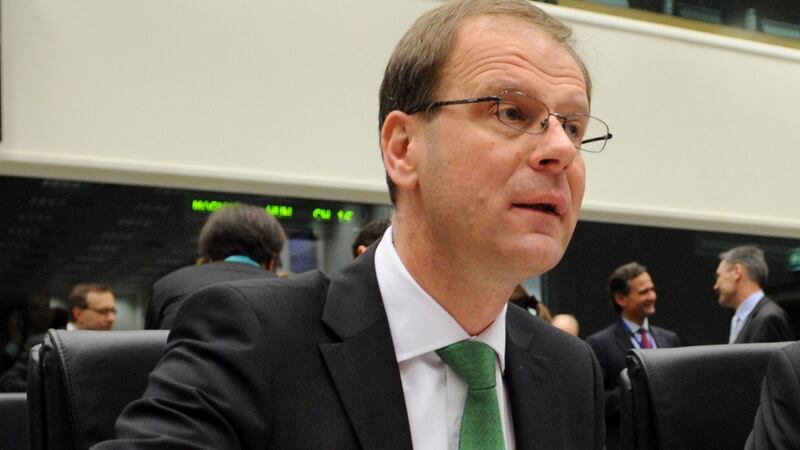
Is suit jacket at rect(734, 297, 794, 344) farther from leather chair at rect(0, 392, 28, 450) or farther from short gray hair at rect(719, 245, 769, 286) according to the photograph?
leather chair at rect(0, 392, 28, 450)

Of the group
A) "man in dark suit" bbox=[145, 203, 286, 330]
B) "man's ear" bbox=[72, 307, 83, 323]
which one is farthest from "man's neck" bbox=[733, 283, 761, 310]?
"man's ear" bbox=[72, 307, 83, 323]

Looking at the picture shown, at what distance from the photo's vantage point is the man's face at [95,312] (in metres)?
4.97

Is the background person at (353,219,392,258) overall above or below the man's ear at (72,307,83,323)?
above

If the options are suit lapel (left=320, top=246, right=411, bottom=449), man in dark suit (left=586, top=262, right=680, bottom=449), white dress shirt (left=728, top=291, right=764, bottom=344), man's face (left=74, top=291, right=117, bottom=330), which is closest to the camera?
suit lapel (left=320, top=246, right=411, bottom=449)

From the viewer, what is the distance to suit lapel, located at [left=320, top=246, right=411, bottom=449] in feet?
4.23

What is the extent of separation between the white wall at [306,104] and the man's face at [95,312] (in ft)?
2.36

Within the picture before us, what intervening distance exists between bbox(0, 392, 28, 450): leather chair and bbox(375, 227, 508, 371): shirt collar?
110 centimetres

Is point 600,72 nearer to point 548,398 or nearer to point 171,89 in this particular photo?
point 171,89

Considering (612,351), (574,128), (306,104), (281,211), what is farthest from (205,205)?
(574,128)

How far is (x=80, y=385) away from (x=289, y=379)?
0.46m

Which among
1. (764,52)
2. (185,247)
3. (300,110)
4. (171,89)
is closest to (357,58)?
(300,110)

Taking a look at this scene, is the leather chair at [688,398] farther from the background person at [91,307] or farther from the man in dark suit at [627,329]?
the background person at [91,307]

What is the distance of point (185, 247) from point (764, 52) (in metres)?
4.82

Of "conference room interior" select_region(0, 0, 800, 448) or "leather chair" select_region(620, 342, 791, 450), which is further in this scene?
"conference room interior" select_region(0, 0, 800, 448)
